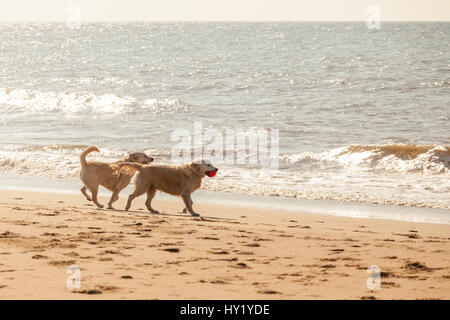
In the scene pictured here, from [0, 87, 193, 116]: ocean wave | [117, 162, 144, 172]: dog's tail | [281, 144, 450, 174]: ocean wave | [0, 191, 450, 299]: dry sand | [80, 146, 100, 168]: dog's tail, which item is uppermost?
[0, 87, 193, 116]: ocean wave

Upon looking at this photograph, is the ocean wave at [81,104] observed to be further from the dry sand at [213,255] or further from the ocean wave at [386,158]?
the dry sand at [213,255]

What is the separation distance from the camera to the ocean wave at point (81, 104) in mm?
26234

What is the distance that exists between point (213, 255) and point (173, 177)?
347 centimetres

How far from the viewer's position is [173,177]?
10.7 meters

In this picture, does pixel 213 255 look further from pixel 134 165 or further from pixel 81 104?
pixel 81 104

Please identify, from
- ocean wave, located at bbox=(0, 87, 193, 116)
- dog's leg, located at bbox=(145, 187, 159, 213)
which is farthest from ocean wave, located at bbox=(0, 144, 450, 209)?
ocean wave, located at bbox=(0, 87, 193, 116)

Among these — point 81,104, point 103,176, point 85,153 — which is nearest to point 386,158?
point 103,176

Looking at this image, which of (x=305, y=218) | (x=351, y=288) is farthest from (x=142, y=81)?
(x=351, y=288)

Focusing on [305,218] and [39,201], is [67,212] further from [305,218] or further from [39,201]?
[305,218]

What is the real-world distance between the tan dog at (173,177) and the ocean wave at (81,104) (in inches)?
576

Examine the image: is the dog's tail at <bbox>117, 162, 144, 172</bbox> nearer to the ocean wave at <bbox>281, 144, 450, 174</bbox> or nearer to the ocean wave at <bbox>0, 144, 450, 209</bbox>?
the ocean wave at <bbox>0, 144, 450, 209</bbox>

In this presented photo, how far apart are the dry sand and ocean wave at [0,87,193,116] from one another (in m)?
15.8

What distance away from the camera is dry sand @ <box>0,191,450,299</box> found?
6000 mm
